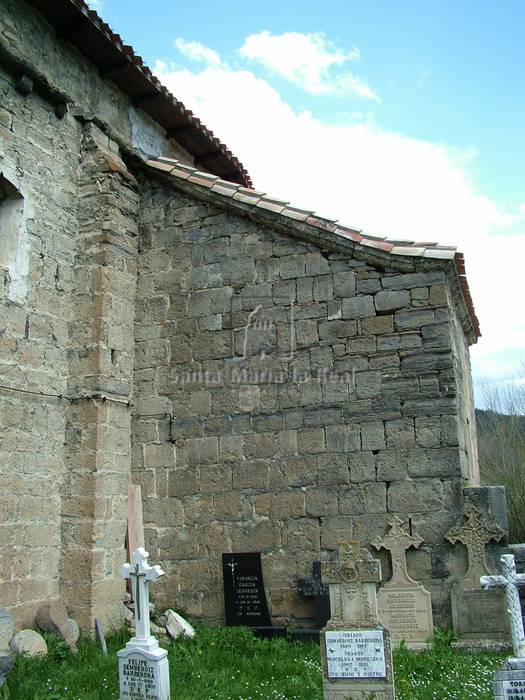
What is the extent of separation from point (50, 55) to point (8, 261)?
95.0 inches

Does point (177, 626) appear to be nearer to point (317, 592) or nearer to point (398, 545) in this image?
point (317, 592)

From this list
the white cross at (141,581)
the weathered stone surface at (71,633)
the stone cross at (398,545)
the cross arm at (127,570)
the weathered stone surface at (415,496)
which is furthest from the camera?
the weathered stone surface at (415,496)

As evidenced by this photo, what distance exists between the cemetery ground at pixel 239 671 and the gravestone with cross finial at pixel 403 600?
198 millimetres

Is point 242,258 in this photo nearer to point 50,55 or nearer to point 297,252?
point 297,252

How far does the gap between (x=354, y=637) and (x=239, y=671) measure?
1296 mm

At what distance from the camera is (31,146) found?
6.84m

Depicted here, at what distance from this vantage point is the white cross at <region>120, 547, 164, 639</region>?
499cm

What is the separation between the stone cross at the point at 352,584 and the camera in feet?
16.0

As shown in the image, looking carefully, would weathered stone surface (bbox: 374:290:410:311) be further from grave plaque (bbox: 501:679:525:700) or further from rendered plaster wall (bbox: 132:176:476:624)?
grave plaque (bbox: 501:679:525:700)

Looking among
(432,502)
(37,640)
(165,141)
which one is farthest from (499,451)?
(37,640)

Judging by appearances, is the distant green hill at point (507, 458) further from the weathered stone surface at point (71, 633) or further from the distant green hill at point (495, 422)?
the weathered stone surface at point (71, 633)

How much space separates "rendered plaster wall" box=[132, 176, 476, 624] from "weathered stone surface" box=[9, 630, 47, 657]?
1.61 metres

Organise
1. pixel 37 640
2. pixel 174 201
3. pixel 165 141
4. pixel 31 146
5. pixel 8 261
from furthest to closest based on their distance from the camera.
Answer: pixel 165 141, pixel 174 201, pixel 31 146, pixel 8 261, pixel 37 640

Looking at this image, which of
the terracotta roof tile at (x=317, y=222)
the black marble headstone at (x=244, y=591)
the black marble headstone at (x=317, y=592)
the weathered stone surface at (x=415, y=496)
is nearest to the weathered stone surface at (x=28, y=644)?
the black marble headstone at (x=244, y=591)
